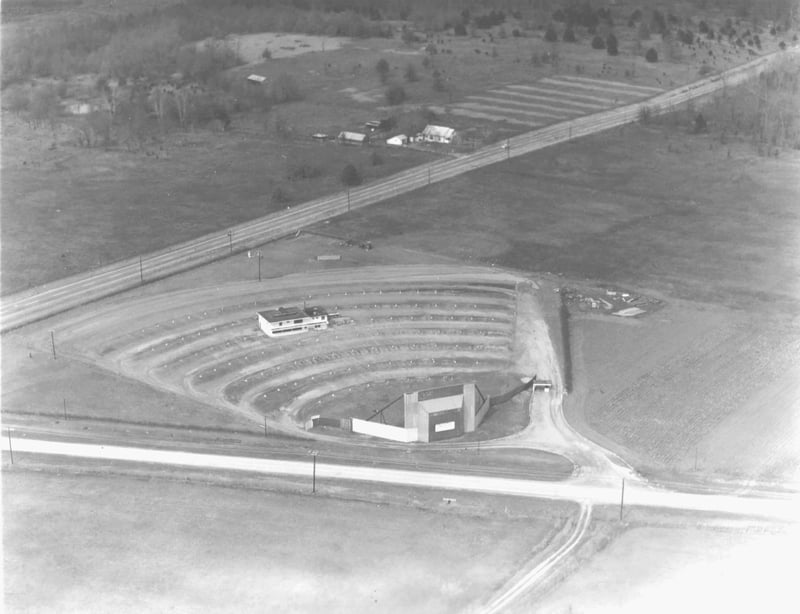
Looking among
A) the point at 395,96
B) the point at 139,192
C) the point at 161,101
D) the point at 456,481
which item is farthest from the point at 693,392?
the point at 161,101

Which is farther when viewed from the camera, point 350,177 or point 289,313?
point 350,177

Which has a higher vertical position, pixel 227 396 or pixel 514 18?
pixel 514 18

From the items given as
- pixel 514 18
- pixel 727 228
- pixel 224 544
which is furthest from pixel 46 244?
pixel 514 18

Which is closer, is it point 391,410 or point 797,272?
point 391,410

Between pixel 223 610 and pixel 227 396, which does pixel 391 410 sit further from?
pixel 223 610

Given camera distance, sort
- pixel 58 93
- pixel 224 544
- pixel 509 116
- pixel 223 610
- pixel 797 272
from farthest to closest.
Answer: pixel 58 93 → pixel 509 116 → pixel 797 272 → pixel 224 544 → pixel 223 610

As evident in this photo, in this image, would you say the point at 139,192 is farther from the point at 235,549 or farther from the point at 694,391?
the point at 235,549
